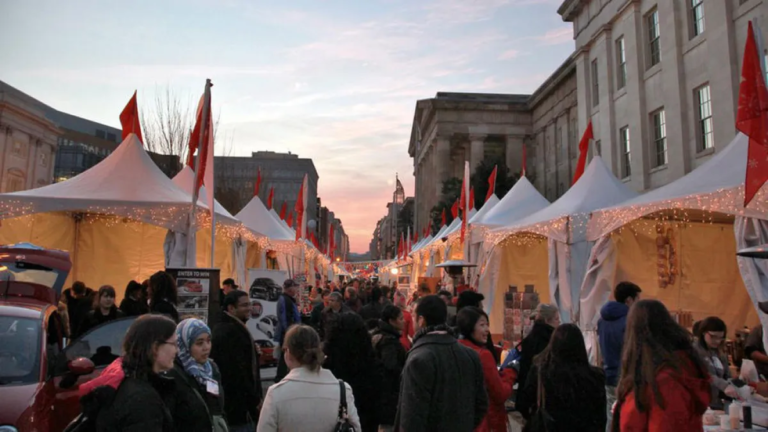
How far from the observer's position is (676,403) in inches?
104

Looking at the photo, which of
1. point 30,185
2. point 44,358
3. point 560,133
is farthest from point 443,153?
point 44,358

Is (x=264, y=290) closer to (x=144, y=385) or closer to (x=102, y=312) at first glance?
(x=102, y=312)

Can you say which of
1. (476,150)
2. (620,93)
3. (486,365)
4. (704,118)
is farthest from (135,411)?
(476,150)

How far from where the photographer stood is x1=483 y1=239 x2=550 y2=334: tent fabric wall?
14.9 m

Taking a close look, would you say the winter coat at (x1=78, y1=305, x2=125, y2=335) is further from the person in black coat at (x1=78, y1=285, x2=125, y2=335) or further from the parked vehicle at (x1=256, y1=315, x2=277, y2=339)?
the parked vehicle at (x1=256, y1=315, x2=277, y2=339)

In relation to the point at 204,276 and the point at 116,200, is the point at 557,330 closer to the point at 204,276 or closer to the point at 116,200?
the point at 204,276

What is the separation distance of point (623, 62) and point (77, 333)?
958 inches

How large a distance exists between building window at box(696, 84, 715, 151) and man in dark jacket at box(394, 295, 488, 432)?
1792cm

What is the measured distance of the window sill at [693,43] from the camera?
18.2m

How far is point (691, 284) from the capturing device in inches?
424

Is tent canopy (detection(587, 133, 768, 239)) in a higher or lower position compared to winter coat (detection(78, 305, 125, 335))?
higher

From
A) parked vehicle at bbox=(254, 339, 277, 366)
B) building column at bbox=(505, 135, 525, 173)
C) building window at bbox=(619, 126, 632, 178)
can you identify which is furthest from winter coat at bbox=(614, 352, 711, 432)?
building column at bbox=(505, 135, 525, 173)

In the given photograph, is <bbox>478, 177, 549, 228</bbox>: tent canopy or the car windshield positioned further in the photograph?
<bbox>478, 177, 549, 228</bbox>: tent canopy

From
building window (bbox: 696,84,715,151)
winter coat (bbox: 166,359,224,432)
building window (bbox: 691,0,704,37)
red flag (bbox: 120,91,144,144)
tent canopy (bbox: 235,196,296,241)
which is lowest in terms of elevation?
winter coat (bbox: 166,359,224,432)
